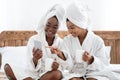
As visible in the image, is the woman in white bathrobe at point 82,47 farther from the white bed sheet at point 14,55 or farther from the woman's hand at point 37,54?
the white bed sheet at point 14,55

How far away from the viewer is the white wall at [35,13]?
133 inches

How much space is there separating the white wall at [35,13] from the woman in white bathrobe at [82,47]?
1.13 meters

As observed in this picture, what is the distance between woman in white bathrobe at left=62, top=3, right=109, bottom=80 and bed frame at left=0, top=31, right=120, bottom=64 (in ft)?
3.38

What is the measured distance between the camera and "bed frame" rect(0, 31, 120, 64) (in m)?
3.31

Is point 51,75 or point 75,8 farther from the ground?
point 75,8

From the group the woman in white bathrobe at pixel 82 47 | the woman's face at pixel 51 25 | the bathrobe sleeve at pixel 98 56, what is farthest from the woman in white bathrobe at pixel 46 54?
the bathrobe sleeve at pixel 98 56

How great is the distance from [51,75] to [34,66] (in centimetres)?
21

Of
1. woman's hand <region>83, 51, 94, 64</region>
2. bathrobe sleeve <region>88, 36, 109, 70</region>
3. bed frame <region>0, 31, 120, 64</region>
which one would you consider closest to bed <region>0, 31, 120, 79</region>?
bed frame <region>0, 31, 120, 64</region>

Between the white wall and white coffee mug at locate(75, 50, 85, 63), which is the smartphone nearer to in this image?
white coffee mug at locate(75, 50, 85, 63)

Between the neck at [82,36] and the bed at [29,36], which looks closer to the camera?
the neck at [82,36]

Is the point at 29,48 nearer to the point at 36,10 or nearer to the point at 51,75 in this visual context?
the point at 51,75

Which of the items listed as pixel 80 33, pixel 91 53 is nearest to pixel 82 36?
pixel 80 33

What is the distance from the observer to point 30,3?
135 inches

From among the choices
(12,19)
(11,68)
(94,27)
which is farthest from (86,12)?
(12,19)
